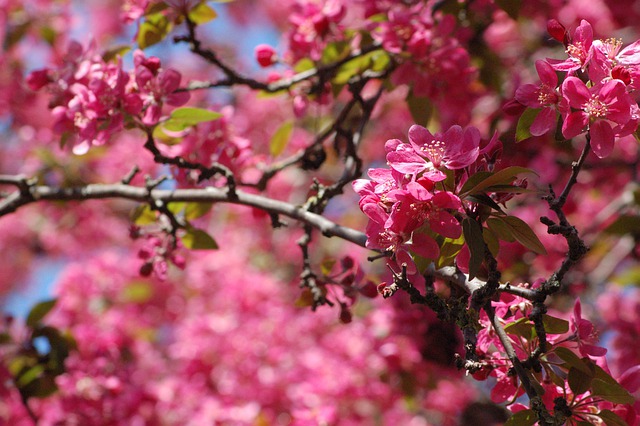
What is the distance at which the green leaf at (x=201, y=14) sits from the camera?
237 cm

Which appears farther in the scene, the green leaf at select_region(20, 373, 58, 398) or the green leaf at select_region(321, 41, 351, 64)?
the green leaf at select_region(20, 373, 58, 398)

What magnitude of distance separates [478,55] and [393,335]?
1381 millimetres

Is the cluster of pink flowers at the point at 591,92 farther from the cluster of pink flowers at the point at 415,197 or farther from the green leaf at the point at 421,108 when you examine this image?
the green leaf at the point at 421,108

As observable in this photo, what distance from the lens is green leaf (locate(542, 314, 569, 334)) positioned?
4.93ft

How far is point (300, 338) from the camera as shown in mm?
4871

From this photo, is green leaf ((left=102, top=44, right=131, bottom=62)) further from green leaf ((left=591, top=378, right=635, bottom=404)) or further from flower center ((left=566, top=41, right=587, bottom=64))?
green leaf ((left=591, top=378, right=635, bottom=404))

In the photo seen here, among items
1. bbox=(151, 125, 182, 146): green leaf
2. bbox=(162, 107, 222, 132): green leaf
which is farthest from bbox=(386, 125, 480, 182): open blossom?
bbox=(151, 125, 182, 146): green leaf

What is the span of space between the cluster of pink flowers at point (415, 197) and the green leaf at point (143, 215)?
1.08 m

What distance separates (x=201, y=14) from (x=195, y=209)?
0.72 metres

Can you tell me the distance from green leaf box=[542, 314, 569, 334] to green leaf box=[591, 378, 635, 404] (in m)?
0.13

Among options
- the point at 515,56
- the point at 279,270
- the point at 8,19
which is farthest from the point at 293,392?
the point at 8,19

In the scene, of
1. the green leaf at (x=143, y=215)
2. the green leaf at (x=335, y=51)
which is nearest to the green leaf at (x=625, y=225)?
the green leaf at (x=335, y=51)

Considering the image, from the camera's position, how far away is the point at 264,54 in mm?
2613

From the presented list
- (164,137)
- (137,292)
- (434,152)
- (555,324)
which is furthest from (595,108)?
(137,292)
